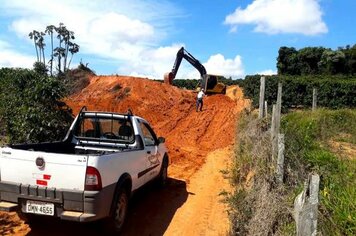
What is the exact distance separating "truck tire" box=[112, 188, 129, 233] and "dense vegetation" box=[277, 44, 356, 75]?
73.8 meters

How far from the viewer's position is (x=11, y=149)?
6.12m

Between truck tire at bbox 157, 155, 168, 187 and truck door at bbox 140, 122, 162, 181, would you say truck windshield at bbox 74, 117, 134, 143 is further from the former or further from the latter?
truck tire at bbox 157, 155, 168, 187

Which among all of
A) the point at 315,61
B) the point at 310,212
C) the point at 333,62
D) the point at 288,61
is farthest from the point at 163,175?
the point at 315,61

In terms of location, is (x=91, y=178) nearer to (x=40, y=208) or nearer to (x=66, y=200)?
(x=66, y=200)

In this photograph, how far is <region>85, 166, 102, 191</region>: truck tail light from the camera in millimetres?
5680

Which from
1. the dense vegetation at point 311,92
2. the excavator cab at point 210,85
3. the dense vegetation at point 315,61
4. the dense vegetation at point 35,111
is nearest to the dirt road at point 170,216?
the dense vegetation at point 35,111

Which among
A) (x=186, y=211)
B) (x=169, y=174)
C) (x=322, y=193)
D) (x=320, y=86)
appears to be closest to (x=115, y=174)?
(x=186, y=211)

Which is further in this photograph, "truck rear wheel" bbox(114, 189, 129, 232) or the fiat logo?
"truck rear wheel" bbox(114, 189, 129, 232)

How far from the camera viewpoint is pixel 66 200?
5.72 metres

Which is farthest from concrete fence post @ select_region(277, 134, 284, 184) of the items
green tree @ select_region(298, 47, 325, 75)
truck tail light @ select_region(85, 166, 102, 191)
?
green tree @ select_region(298, 47, 325, 75)

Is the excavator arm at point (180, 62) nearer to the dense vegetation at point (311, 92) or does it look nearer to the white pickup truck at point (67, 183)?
the dense vegetation at point (311, 92)

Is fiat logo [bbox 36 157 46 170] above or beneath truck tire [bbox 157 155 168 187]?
above

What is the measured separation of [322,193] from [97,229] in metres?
3.56

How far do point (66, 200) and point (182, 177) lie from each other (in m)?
5.61
